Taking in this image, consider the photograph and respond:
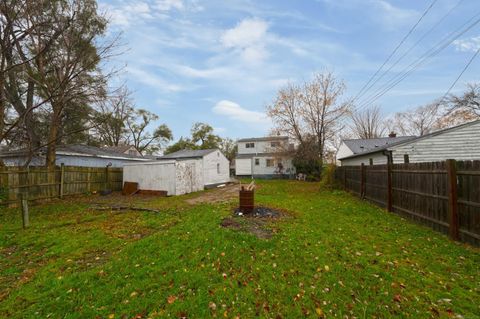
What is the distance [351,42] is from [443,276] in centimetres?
1233

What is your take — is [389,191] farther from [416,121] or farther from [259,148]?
[416,121]

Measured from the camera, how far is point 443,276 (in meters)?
3.64

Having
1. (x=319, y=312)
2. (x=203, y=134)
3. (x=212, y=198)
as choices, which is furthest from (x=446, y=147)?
(x=203, y=134)

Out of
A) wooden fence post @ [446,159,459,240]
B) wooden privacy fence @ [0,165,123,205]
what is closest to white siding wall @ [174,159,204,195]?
wooden privacy fence @ [0,165,123,205]

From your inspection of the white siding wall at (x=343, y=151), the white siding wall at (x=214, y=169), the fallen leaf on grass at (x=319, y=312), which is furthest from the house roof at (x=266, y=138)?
the fallen leaf on grass at (x=319, y=312)

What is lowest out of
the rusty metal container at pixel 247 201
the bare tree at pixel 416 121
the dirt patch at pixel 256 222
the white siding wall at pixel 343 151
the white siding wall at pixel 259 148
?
the dirt patch at pixel 256 222

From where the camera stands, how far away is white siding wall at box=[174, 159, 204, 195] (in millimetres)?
15820

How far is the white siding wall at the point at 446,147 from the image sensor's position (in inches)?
436

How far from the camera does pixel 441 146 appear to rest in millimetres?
11820

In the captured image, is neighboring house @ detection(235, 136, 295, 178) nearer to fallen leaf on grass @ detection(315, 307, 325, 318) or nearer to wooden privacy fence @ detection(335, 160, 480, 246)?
wooden privacy fence @ detection(335, 160, 480, 246)

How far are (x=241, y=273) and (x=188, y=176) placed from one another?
45.1 ft

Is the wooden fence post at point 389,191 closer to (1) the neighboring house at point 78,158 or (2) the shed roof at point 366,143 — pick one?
(2) the shed roof at point 366,143

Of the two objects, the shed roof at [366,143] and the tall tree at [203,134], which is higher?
the tall tree at [203,134]

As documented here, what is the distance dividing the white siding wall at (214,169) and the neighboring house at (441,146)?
12991mm
